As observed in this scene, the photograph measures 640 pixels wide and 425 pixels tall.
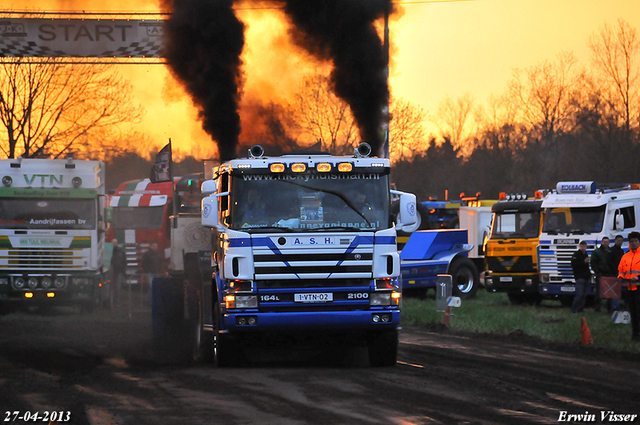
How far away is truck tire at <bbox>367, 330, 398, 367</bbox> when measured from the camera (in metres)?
12.2

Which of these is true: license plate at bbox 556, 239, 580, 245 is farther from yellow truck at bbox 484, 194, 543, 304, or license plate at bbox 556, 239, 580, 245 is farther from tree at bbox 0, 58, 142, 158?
tree at bbox 0, 58, 142, 158

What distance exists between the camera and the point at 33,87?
39312 millimetres

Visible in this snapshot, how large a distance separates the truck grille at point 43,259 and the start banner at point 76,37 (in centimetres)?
540

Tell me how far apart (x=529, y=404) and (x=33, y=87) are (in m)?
34.3

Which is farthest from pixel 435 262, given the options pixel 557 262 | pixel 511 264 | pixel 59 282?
pixel 59 282

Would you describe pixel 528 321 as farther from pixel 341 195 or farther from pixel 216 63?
pixel 341 195

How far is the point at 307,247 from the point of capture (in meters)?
11.5

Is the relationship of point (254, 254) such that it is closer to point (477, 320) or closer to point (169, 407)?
point (169, 407)

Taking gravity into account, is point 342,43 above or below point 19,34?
below

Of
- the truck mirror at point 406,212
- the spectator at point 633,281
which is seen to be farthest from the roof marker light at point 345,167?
the spectator at point 633,281

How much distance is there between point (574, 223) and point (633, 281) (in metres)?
7.58

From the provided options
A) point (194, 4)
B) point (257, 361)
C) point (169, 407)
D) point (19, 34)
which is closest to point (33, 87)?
point (19, 34)

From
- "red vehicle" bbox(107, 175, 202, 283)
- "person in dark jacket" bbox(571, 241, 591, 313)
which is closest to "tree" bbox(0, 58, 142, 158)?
"red vehicle" bbox(107, 175, 202, 283)

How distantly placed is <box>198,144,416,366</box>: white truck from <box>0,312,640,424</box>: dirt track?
700mm
